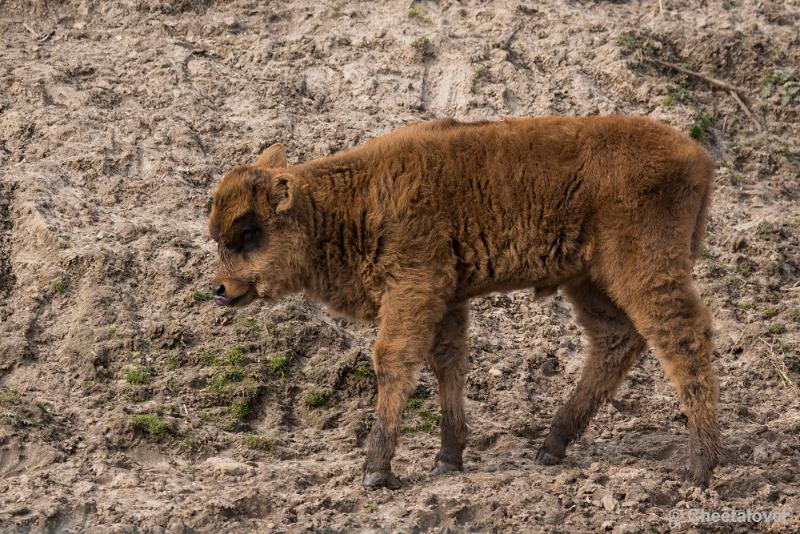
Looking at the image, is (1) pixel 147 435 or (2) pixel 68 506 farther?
(1) pixel 147 435

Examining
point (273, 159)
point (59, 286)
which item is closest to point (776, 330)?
point (273, 159)

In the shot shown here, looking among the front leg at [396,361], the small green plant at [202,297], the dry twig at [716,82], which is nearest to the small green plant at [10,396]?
the small green plant at [202,297]

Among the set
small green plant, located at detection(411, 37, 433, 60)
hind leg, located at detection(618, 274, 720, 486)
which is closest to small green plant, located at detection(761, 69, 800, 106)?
small green plant, located at detection(411, 37, 433, 60)

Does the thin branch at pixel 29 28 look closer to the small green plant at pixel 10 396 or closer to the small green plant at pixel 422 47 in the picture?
the small green plant at pixel 422 47

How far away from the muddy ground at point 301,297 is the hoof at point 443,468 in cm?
15

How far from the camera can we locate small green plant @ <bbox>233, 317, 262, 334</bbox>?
32.2 feet

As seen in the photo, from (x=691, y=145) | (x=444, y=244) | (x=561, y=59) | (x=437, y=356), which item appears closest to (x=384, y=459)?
(x=437, y=356)

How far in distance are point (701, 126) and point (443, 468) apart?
6.06 metres

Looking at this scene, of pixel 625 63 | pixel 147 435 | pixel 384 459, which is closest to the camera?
pixel 384 459

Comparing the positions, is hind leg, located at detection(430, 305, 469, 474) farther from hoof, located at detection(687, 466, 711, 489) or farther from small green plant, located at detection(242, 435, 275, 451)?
hoof, located at detection(687, 466, 711, 489)

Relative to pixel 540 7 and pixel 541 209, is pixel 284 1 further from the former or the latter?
pixel 541 209

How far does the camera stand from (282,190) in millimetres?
8320

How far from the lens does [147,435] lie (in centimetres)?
853

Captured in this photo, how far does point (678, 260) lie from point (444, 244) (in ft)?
5.28
